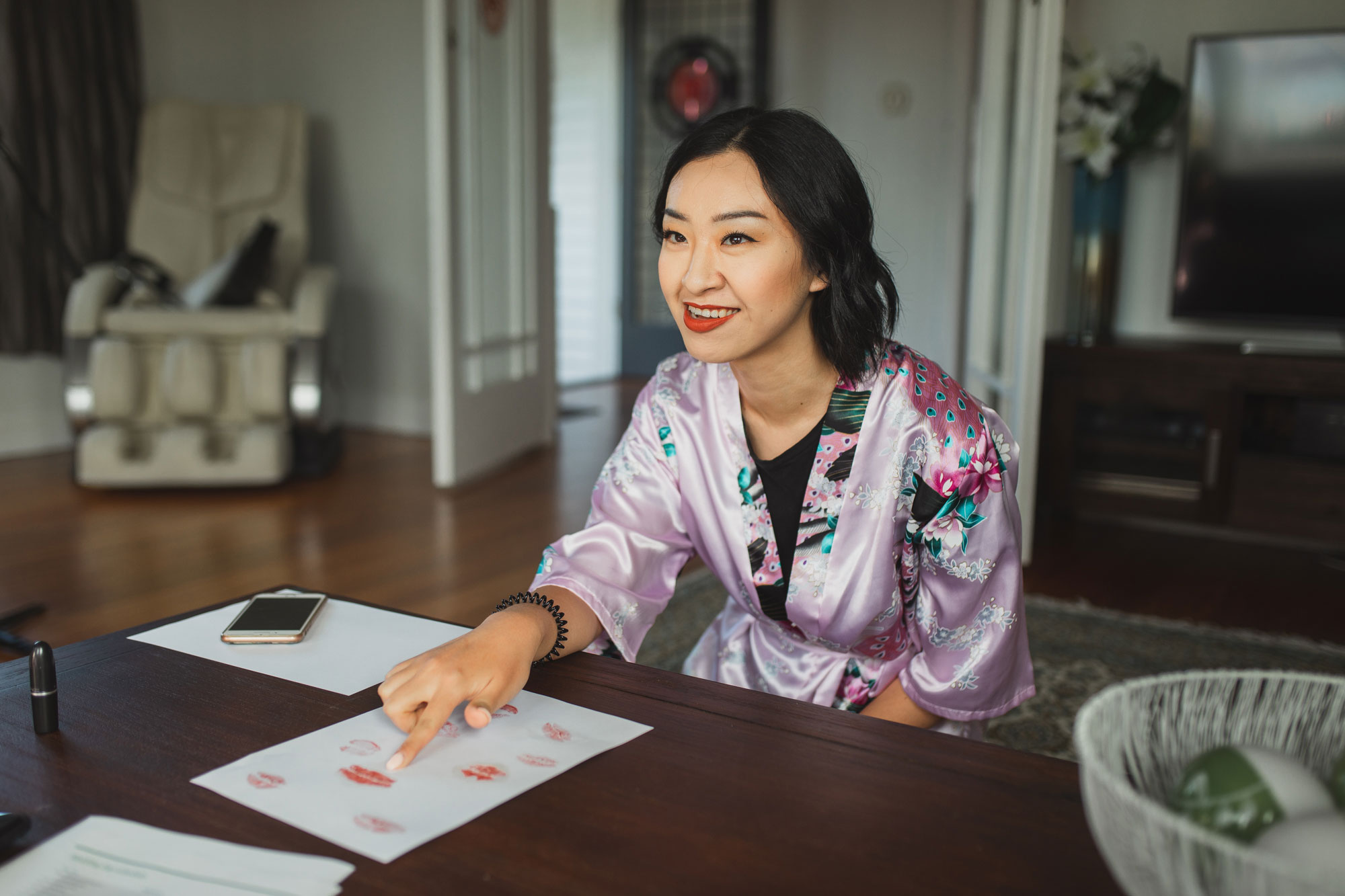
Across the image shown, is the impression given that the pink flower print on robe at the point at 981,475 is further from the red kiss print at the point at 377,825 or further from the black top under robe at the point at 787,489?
the red kiss print at the point at 377,825

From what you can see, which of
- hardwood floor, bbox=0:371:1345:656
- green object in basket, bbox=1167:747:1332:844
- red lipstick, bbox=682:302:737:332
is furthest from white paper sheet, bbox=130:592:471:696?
hardwood floor, bbox=0:371:1345:656

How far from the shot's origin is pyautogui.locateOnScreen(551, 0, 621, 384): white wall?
19.9 ft

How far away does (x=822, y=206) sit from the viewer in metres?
0.93

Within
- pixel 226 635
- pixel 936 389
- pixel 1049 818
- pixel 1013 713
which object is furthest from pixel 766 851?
pixel 1013 713

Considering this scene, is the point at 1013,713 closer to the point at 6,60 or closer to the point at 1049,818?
the point at 1049,818

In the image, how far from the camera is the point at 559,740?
67 cm

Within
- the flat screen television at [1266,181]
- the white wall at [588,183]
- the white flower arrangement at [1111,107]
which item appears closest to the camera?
the flat screen television at [1266,181]

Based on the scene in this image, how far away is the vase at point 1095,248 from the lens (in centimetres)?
321

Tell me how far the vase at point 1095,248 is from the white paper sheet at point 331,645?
2.75 metres

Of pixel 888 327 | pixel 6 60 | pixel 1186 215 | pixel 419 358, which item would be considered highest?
pixel 6 60

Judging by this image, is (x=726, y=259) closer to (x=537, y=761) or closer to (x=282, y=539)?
(x=537, y=761)

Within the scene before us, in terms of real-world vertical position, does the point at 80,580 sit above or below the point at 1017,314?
below

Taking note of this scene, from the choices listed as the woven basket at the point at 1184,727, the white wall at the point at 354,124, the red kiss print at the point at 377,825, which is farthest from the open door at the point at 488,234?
the woven basket at the point at 1184,727

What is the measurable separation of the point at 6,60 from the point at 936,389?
387cm
